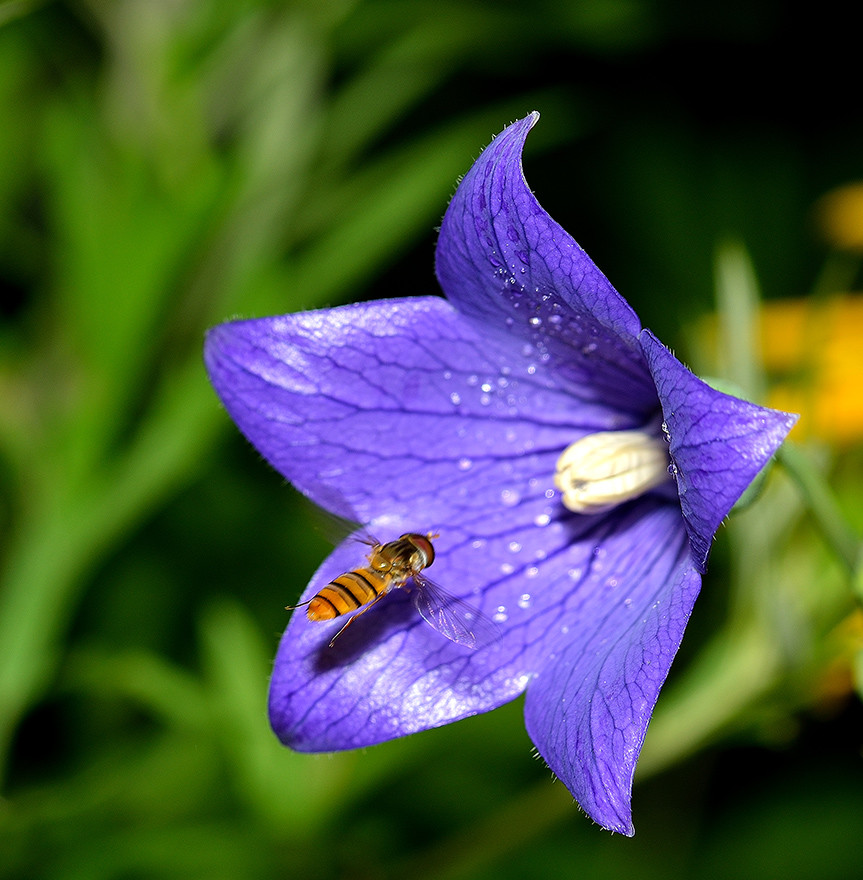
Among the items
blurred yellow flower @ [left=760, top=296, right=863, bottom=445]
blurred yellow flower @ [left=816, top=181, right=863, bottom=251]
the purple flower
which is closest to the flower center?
the purple flower

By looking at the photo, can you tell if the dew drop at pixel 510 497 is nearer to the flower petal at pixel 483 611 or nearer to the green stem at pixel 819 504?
the flower petal at pixel 483 611

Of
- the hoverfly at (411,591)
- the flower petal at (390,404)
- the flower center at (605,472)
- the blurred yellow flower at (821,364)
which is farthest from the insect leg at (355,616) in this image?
the blurred yellow flower at (821,364)

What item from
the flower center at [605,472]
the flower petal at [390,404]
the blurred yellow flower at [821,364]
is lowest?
the blurred yellow flower at [821,364]

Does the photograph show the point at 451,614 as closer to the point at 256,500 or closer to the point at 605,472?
the point at 605,472

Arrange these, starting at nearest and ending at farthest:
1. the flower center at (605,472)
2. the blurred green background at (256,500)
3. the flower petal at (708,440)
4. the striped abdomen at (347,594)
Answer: the flower petal at (708,440), the striped abdomen at (347,594), the flower center at (605,472), the blurred green background at (256,500)

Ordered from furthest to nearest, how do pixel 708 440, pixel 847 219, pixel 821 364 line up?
pixel 847 219
pixel 821 364
pixel 708 440

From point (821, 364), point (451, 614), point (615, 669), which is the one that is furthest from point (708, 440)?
point (821, 364)

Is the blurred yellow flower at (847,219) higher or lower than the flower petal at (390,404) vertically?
lower
